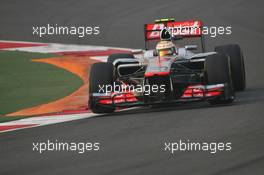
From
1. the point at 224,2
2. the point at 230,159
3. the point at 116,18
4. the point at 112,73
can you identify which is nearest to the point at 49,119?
the point at 112,73

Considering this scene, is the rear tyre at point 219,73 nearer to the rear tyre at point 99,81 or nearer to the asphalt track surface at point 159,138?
the asphalt track surface at point 159,138

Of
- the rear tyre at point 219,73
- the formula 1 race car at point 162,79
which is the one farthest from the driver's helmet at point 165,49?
the rear tyre at point 219,73

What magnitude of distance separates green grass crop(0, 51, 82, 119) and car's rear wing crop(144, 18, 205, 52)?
1985 millimetres

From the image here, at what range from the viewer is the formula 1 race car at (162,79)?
14.2 metres

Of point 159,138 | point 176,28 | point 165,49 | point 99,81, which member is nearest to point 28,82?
point 176,28

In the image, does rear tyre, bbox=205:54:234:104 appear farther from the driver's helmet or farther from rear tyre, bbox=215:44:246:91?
rear tyre, bbox=215:44:246:91

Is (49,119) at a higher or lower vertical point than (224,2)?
lower

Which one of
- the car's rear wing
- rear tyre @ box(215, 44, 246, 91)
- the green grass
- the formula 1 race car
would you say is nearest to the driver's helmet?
the formula 1 race car

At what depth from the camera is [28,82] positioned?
1908 cm

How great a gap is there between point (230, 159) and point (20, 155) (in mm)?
Answer: 2666

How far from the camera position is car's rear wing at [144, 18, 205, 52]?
1650 centimetres

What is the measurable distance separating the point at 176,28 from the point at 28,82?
3819mm

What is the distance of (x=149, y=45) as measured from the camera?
2459cm

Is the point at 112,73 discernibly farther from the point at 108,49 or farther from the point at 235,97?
the point at 108,49
